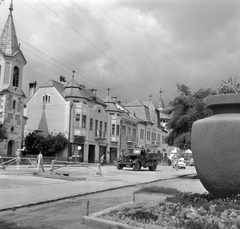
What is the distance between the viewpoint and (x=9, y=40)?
40.1 meters

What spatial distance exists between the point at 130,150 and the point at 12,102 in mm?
16021

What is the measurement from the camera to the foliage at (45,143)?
42.5m

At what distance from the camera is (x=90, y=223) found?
Result: 6.01 metres

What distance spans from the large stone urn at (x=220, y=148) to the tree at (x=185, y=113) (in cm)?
1538

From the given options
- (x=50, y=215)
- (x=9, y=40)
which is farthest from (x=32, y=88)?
(x=50, y=215)

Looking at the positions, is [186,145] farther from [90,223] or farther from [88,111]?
[88,111]

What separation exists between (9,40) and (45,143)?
13.4 meters

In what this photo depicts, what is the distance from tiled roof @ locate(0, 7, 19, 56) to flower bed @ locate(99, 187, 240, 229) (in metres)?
36.4

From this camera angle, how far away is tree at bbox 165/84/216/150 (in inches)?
881

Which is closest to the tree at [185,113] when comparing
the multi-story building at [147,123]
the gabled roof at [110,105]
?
the gabled roof at [110,105]

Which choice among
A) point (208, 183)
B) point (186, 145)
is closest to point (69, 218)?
point (208, 183)

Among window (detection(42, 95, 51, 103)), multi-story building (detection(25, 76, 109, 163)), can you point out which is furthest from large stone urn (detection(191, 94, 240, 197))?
window (detection(42, 95, 51, 103))

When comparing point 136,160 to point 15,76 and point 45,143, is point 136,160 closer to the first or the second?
point 45,143

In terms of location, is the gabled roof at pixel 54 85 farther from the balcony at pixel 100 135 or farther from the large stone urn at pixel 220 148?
the large stone urn at pixel 220 148
